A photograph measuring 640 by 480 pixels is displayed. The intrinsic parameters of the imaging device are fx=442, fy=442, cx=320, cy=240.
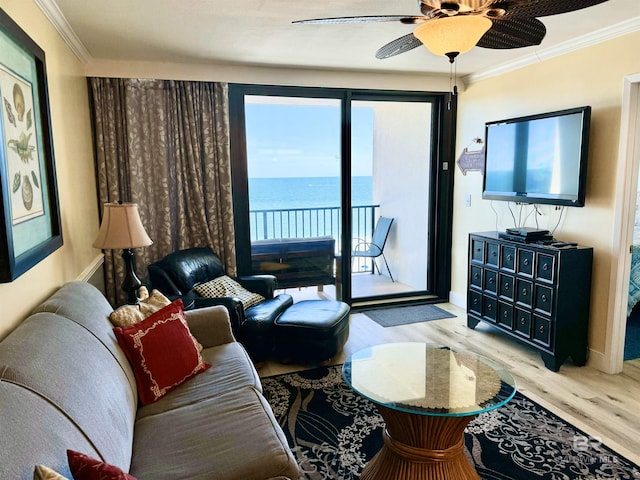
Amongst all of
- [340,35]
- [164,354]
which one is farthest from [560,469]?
[340,35]

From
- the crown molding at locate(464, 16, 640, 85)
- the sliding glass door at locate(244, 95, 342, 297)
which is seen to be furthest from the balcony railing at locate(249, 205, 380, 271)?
the crown molding at locate(464, 16, 640, 85)

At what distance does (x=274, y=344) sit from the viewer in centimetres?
343

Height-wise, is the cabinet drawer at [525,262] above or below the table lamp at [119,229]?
below

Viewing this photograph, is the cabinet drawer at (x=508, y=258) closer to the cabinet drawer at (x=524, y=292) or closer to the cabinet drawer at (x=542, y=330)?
the cabinet drawer at (x=524, y=292)

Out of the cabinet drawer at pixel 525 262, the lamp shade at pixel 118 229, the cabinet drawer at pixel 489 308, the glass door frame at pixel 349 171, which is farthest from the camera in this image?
the glass door frame at pixel 349 171

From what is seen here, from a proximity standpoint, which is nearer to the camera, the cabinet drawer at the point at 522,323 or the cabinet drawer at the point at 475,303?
the cabinet drawer at the point at 522,323

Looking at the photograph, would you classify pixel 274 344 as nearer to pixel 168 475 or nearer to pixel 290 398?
pixel 290 398

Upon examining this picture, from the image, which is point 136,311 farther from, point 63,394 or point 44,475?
point 44,475

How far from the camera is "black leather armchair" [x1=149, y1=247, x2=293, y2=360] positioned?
3176 mm

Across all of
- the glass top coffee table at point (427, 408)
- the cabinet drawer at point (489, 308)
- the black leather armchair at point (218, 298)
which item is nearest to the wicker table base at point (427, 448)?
the glass top coffee table at point (427, 408)

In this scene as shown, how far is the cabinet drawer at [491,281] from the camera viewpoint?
3.87 m

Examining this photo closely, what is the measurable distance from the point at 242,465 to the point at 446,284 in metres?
3.95

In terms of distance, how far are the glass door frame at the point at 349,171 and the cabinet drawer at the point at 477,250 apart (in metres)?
0.88

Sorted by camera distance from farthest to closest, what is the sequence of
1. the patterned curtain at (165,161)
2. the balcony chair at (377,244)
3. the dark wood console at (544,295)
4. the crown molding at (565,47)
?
the balcony chair at (377,244) < the patterned curtain at (165,161) < the dark wood console at (544,295) < the crown molding at (565,47)
